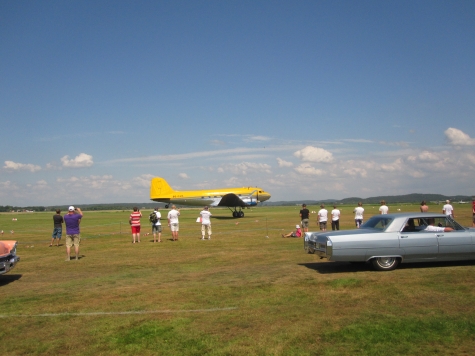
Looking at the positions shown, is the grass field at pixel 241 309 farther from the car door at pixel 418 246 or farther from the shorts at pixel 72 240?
the shorts at pixel 72 240

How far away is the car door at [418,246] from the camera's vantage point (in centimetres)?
1055

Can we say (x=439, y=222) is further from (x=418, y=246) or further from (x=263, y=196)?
(x=263, y=196)

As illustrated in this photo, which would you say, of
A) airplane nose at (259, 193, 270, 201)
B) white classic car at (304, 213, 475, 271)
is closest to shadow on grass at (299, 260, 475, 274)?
white classic car at (304, 213, 475, 271)

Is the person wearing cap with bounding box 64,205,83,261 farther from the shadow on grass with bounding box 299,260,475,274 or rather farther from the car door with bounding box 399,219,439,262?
the car door with bounding box 399,219,439,262

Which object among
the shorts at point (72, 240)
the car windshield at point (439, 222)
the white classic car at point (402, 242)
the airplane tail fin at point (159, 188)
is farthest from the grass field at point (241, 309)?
the airplane tail fin at point (159, 188)

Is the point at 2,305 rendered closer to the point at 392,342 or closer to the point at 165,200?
the point at 392,342

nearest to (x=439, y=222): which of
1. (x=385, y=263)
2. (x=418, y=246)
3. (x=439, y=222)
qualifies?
(x=439, y=222)

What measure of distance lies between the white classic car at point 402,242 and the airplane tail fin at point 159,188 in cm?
4738

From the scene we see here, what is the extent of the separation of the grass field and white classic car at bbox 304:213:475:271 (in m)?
0.40

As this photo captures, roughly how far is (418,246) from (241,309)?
544 cm

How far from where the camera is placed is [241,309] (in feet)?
24.1

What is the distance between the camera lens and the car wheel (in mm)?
10641

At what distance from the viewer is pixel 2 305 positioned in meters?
8.31

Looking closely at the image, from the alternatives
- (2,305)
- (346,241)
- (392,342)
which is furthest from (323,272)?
(2,305)
